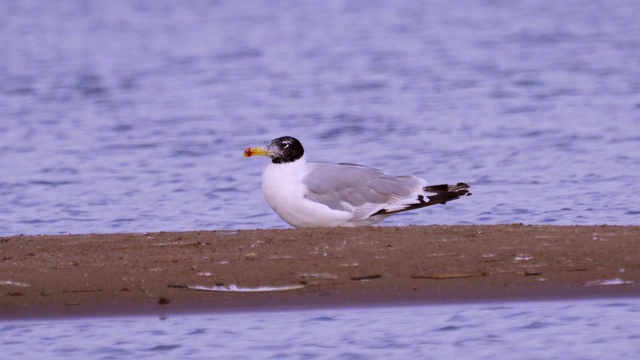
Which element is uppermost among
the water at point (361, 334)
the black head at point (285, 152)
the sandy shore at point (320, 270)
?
the black head at point (285, 152)

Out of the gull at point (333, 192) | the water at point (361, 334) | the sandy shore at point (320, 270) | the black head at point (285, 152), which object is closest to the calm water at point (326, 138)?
the water at point (361, 334)

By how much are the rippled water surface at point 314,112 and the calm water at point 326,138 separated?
0.05 m

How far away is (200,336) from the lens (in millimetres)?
7641

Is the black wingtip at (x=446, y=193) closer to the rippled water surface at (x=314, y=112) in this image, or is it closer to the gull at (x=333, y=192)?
the gull at (x=333, y=192)

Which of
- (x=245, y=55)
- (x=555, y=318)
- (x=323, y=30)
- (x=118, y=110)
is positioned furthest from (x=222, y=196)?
(x=323, y=30)

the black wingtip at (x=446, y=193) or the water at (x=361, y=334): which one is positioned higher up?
the black wingtip at (x=446, y=193)

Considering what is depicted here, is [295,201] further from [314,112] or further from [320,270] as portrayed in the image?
[314,112]

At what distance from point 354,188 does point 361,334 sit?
243 cm

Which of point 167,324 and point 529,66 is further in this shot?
point 529,66

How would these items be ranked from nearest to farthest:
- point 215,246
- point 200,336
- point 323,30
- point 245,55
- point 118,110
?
point 200,336 → point 215,246 → point 118,110 → point 245,55 → point 323,30

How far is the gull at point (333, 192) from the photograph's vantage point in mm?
9820

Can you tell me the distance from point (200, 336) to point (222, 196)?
17.5ft

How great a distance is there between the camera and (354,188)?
32.8 feet

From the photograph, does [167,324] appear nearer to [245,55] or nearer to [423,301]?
[423,301]
